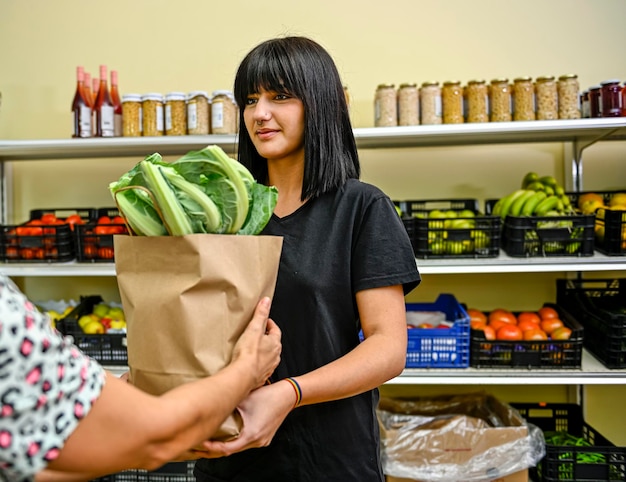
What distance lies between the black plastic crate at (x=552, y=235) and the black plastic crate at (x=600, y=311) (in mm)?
281

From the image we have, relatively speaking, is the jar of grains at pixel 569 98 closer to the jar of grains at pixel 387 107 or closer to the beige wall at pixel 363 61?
the beige wall at pixel 363 61

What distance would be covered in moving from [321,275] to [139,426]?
2.02 feet

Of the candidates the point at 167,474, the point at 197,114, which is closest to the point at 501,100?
the point at 197,114

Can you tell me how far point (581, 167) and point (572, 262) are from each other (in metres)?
0.72

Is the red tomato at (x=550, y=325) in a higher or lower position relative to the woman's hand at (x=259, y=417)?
lower

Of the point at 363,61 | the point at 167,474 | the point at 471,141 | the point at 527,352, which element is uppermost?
the point at 363,61

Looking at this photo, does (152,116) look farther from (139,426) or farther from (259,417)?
(139,426)

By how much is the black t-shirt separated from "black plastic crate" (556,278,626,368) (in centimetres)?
156

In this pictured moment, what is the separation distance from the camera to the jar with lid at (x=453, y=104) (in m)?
2.67

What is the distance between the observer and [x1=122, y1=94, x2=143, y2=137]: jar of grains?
9.15 ft

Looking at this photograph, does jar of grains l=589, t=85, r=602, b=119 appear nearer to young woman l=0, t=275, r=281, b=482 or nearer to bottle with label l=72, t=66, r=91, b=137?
bottle with label l=72, t=66, r=91, b=137

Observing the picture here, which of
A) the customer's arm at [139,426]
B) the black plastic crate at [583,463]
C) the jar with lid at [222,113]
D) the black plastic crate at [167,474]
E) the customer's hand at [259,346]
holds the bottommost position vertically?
the black plastic crate at [167,474]

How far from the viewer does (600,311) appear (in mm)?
2613

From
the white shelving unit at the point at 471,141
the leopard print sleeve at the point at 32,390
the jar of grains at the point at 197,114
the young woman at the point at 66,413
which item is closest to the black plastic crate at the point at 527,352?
the white shelving unit at the point at 471,141
